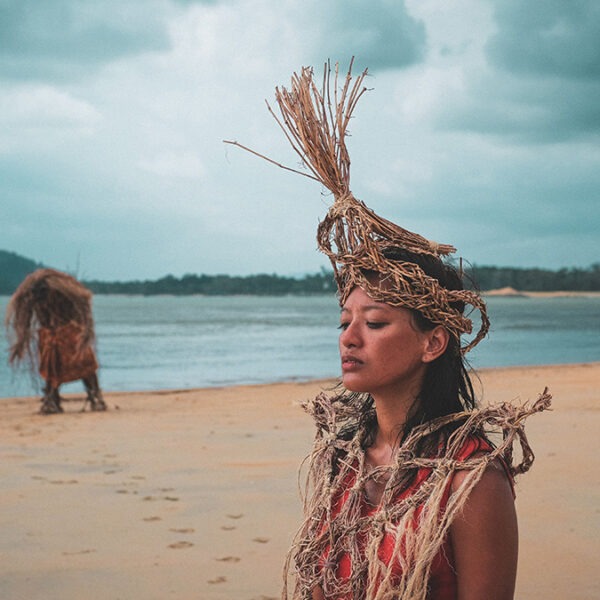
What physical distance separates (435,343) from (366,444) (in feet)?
1.08

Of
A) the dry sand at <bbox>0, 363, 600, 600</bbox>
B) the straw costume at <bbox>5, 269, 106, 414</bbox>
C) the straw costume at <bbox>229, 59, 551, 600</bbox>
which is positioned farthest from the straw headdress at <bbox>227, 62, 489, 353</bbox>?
the straw costume at <bbox>5, 269, 106, 414</bbox>

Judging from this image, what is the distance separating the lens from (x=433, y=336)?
1.87 meters

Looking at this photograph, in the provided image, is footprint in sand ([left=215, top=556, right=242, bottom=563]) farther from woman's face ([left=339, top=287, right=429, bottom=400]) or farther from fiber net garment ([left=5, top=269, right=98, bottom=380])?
fiber net garment ([left=5, top=269, right=98, bottom=380])

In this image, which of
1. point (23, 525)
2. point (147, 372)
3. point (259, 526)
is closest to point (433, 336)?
point (259, 526)

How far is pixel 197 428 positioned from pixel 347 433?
7.36 meters

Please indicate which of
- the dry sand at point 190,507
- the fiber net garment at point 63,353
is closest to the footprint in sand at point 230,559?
the dry sand at point 190,507

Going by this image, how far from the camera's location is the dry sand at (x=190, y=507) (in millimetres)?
4172

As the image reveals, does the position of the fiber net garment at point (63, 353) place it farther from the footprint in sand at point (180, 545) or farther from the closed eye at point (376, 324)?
the closed eye at point (376, 324)

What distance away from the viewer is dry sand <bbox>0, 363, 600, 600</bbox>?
417cm

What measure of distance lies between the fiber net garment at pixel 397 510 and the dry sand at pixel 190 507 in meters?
2.15

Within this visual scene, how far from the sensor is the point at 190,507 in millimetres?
5551

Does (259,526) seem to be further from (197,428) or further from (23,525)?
(197,428)

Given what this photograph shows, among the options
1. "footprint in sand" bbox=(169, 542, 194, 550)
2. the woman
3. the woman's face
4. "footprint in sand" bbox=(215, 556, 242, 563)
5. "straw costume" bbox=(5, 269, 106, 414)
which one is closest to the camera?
the woman

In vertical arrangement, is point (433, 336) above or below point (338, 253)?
below
